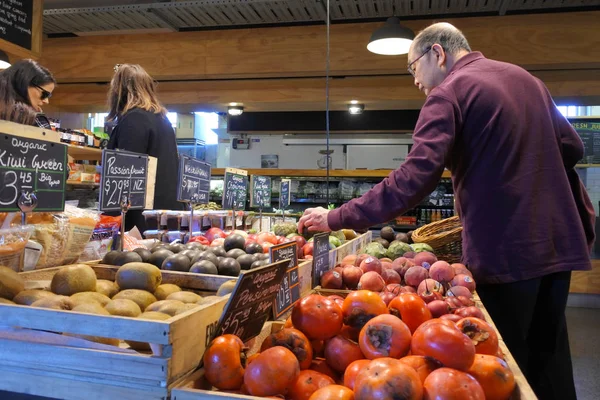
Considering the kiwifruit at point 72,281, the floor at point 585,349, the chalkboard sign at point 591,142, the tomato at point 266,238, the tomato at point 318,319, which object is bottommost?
the floor at point 585,349

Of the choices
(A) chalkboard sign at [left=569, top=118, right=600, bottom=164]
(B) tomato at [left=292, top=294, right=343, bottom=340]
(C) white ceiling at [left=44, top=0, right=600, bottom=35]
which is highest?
(C) white ceiling at [left=44, top=0, right=600, bottom=35]

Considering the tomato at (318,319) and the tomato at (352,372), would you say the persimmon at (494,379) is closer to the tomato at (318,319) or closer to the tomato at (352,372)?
the tomato at (352,372)

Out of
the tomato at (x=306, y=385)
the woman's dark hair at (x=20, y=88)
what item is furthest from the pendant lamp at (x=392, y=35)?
the tomato at (x=306, y=385)

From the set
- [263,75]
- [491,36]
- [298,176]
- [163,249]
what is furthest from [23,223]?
[298,176]

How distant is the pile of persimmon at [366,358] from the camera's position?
0.81 meters

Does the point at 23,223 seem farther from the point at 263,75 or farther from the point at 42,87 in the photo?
the point at 263,75

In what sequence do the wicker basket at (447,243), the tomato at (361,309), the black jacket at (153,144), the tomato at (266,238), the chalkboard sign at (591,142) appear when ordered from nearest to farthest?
1. the tomato at (361,309)
2. the tomato at (266,238)
3. the wicker basket at (447,243)
4. the black jacket at (153,144)
5. the chalkboard sign at (591,142)

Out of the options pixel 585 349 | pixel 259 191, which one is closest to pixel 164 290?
pixel 259 191

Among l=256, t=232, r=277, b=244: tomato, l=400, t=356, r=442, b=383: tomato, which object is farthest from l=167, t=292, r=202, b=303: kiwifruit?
l=256, t=232, r=277, b=244: tomato

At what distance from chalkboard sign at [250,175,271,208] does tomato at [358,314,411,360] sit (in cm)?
230

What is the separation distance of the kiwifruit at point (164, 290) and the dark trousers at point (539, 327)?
118cm

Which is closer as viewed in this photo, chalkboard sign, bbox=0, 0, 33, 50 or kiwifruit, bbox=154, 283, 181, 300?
kiwifruit, bbox=154, 283, 181, 300

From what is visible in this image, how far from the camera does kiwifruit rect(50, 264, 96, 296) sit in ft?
4.23

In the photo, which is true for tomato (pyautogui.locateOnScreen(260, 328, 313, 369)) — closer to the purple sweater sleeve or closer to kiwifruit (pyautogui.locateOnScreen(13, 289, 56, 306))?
kiwifruit (pyautogui.locateOnScreen(13, 289, 56, 306))
